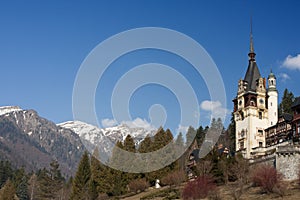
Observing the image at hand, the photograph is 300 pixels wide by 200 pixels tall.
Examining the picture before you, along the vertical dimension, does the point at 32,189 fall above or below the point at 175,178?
above

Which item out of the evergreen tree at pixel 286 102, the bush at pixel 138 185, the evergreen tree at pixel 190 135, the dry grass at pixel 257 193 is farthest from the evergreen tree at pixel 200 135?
the dry grass at pixel 257 193

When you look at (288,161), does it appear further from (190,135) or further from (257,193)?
(190,135)

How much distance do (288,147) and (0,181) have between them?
85263 mm

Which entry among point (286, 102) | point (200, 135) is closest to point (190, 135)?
point (200, 135)

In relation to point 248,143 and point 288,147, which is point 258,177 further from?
point 248,143

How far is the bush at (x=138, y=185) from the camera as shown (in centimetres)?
6475

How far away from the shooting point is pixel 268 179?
46.5 meters

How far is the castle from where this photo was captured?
6556 centimetres

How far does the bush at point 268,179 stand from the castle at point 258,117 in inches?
575

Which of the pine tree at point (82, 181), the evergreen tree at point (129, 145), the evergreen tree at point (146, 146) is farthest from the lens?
the evergreen tree at point (129, 145)

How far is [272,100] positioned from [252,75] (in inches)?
213

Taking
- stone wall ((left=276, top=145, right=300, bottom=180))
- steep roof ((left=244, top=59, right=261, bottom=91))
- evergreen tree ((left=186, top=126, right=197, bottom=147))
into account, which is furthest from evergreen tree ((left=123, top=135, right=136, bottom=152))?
stone wall ((left=276, top=145, right=300, bottom=180))

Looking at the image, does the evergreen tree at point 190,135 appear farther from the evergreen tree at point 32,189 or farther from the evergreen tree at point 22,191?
the evergreen tree at point 22,191

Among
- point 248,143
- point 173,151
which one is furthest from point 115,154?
point 248,143
